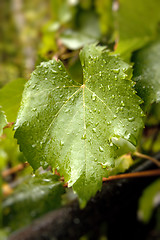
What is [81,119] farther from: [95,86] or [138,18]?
[138,18]

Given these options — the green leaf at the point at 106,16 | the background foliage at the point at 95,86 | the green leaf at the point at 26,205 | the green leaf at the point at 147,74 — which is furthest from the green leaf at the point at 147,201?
the green leaf at the point at 106,16

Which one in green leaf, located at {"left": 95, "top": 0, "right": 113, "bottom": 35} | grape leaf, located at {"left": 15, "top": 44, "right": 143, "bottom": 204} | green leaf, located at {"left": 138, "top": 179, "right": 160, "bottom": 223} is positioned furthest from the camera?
green leaf, located at {"left": 95, "top": 0, "right": 113, "bottom": 35}

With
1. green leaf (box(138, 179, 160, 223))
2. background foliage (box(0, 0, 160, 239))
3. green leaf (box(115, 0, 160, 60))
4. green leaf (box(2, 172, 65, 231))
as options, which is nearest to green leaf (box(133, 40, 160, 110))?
background foliage (box(0, 0, 160, 239))

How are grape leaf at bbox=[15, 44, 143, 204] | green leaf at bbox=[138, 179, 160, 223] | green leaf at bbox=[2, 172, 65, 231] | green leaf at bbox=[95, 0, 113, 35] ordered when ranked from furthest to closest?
1. green leaf at bbox=[95, 0, 113, 35]
2. green leaf at bbox=[138, 179, 160, 223]
3. green leaf at bbox=[2, 172, 65, 231]
4. grape leaf at bbox=[15, 44, 143, 204]

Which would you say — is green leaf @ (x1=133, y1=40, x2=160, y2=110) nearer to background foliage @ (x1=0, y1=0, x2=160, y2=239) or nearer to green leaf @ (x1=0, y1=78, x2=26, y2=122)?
background foliage @ (x1=0, y1=0, x2=160, y2=239)

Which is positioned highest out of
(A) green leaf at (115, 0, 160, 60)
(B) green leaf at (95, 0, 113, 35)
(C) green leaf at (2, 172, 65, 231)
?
(B) green leaf at (95, 0, 113, 35)

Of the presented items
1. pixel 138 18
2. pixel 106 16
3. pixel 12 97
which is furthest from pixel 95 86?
pixel 106 16

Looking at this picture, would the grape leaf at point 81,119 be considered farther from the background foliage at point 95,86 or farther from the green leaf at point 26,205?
the green leaf at point 26,205
